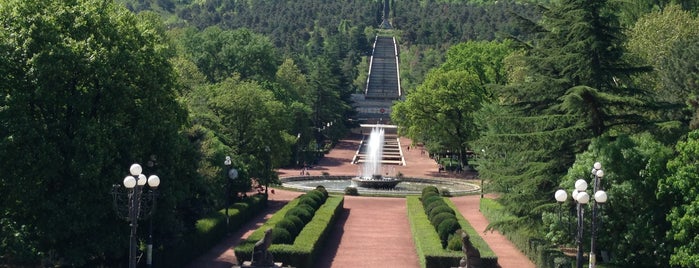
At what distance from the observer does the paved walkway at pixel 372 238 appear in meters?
30.6

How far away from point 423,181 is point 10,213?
41.3m

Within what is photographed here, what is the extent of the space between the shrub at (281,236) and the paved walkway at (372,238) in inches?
53.5

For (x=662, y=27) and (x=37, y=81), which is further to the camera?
(x=662, y=27)

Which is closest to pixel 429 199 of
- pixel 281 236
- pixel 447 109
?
pixel 281 236

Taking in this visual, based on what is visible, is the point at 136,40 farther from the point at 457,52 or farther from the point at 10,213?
the point at 457,52

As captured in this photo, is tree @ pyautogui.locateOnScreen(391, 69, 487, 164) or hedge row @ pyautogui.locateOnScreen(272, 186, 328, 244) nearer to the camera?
hedge row @ pyautogui.locateOnScreen(272, 186, 328, 244)

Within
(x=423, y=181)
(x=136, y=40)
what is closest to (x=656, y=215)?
(x=136, y=40)

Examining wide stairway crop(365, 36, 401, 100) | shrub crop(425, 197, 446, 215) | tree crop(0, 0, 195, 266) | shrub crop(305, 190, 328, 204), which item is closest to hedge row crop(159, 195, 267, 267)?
tree crop(0, 0, 195, 266)

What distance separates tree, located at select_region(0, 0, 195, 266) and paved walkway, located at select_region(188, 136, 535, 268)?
17.1 ft

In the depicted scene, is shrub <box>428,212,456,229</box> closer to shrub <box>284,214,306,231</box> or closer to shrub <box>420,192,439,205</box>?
shrub <box>284,214,306,231</box>

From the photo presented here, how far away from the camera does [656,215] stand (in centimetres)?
2542

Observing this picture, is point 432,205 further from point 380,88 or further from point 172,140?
point 380,88

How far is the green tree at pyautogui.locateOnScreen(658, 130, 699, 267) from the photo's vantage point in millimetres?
23844

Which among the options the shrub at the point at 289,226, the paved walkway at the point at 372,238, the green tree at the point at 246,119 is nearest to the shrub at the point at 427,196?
the paved walkway at the point at 372,238
